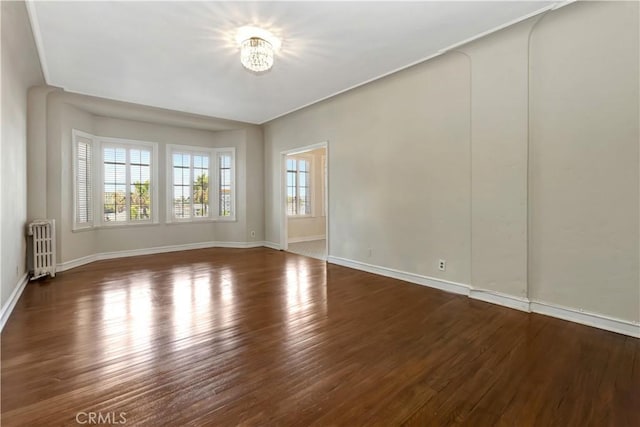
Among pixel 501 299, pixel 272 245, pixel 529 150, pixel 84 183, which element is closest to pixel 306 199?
pixel 272 245

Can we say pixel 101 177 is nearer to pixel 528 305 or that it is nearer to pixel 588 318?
pixel 528 305

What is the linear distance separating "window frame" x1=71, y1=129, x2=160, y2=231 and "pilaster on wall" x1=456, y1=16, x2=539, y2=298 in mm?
6256

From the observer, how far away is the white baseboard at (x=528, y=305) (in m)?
2.71

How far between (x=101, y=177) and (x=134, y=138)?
3.40 ft

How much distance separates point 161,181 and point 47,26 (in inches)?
158

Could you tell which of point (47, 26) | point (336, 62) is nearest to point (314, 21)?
point (336, 62)

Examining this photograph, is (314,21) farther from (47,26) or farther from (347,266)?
(347,266)

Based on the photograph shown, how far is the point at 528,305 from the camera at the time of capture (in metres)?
3.19

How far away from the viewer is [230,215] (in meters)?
7.57

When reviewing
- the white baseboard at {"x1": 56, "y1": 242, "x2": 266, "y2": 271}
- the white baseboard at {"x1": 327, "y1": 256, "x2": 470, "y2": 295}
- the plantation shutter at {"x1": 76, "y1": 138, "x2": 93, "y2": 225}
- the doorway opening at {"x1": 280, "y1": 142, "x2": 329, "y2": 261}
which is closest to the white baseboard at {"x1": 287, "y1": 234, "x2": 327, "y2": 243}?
the doorway opening at {"x1": 280, "y1": 142, "x2": 329, "y2": 261}

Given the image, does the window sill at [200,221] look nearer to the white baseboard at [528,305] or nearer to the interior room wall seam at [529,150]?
the white baseboard at [528,305]

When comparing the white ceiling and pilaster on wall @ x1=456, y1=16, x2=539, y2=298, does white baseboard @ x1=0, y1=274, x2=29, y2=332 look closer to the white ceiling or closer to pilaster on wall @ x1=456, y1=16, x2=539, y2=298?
the white ceiling

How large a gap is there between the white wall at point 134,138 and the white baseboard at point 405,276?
9.76ft

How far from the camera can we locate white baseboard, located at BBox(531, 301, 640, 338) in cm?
266
